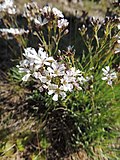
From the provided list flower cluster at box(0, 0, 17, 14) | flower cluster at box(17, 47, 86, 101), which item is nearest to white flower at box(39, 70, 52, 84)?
flower cluster at box(17, 47, 86, 101)

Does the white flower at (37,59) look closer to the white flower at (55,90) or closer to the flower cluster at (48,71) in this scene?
the flower cluster at (48,71)

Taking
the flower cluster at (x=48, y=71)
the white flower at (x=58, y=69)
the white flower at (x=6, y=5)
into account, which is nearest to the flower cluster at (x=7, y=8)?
the white flower at (x=6, y=5)

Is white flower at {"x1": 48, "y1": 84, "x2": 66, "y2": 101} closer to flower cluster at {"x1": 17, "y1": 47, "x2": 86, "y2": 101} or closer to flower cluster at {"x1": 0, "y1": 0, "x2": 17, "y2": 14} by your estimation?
flower cluster at {"x1": 17, "y1": 47, "x2": 86, "y2": 101}

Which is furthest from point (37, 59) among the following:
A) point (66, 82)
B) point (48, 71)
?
point (66, 82)

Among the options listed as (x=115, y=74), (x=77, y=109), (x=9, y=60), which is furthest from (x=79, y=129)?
(x=9, y=60)

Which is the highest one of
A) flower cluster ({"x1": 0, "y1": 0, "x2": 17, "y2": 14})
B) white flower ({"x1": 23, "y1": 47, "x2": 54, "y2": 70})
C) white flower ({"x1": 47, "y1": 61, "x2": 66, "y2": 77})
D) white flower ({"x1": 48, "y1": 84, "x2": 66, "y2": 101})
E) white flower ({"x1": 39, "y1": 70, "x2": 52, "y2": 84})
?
flower cluster ({"x1": 0, "y1": 0, "x2": 17, "y2": 14})

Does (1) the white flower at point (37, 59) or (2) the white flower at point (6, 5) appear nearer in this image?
(1) the white flower at point (37, 59)

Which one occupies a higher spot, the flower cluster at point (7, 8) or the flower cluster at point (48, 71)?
the flower cluster at point (7, 8)

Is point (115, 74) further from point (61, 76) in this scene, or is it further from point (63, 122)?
point (63, 122)

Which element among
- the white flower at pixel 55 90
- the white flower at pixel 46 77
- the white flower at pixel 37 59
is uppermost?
the white flower at pixel 37 59
